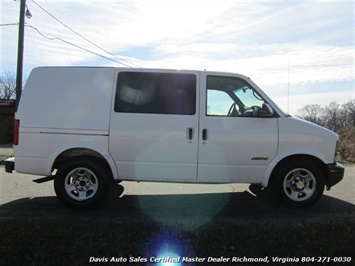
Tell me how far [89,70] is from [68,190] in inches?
78.2

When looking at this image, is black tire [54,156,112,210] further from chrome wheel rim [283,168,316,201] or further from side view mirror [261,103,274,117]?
chrome wheel rim [283,168,316,201]

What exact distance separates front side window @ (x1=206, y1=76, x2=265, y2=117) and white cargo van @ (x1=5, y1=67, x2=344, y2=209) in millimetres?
24

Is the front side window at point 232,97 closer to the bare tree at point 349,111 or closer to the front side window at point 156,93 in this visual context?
the front side window at point 156,93

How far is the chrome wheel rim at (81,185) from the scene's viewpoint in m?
4.89

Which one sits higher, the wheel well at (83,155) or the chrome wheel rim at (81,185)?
the wheel well at (83,155)

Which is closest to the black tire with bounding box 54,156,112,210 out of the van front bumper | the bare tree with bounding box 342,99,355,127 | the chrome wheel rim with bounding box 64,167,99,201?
the chrome wheel rim with bounding box 64,167,99,201

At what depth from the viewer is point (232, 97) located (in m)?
5.15

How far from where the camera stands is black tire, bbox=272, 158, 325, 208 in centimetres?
485

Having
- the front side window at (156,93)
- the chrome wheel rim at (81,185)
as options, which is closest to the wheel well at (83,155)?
the chrome wheel rim at (81,185)

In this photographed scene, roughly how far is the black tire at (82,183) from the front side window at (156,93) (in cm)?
100

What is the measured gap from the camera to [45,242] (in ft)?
11.6

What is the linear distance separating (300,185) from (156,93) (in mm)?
2753

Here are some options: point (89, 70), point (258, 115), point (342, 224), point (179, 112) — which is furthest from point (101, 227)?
point (342, 224)

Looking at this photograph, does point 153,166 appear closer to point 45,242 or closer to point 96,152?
point 96,152
